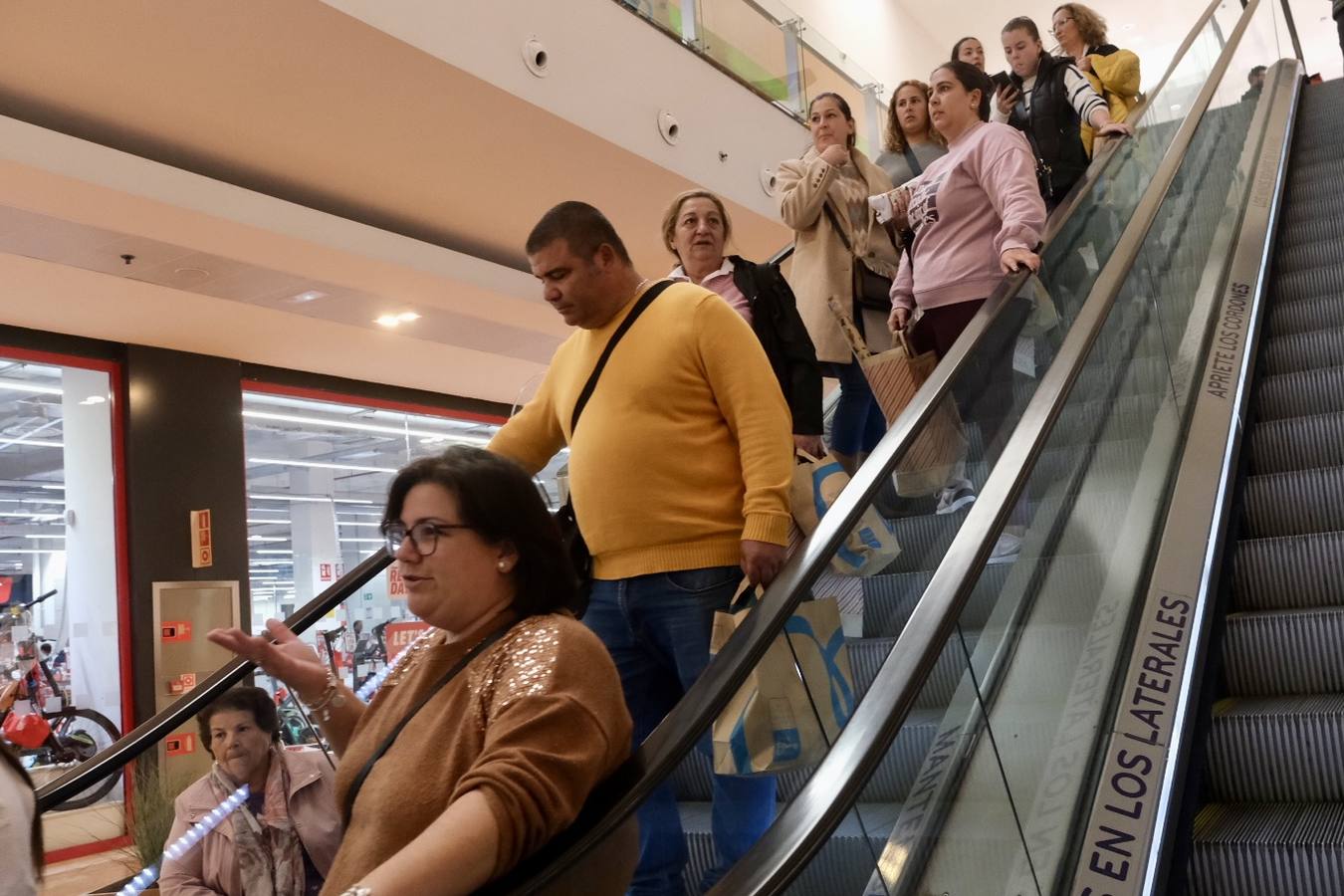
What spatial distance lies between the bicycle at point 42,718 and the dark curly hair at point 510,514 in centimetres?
768

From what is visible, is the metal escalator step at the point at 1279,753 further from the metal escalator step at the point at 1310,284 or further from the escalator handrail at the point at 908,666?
the metal escalator step at the point at 1310,284

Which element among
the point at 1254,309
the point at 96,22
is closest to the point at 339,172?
the point at 96,22

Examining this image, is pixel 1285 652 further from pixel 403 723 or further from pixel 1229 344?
pixel 403 723

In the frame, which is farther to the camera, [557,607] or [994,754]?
[994,754]

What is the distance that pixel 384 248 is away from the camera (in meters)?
7.97

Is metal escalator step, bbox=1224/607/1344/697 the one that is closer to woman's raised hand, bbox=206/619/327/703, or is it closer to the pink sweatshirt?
the pink sweatshirt

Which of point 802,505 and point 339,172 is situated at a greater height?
point 339,172

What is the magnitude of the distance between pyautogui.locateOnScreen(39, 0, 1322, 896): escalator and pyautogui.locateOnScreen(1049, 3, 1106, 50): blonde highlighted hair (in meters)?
2.00

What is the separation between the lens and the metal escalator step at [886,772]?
72.7 inches

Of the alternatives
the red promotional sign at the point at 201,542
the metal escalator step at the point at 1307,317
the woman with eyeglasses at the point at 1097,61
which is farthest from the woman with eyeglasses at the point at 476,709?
the red promotional sign at the point at 201,542

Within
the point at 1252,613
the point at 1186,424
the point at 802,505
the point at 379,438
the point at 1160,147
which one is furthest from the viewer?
the point at 379,438

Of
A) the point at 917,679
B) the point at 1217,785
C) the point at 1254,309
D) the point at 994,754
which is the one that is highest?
the point at 1254,309

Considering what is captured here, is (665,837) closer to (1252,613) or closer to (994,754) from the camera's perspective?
(994,754)

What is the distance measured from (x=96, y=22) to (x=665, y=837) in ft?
16.2
